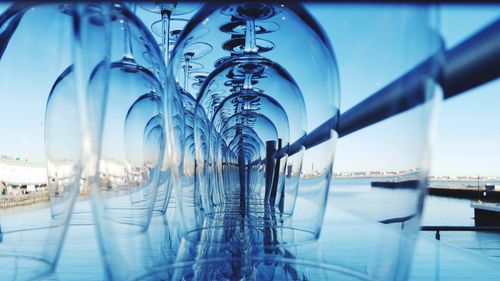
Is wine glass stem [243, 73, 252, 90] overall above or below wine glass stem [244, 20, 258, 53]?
below

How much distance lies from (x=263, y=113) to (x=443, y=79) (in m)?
0.24

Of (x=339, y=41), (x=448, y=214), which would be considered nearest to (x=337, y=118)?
(x=339, y=41)

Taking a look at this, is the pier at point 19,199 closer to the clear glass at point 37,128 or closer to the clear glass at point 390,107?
the clear glass at point 37,128

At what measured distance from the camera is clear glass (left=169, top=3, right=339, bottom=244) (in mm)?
271

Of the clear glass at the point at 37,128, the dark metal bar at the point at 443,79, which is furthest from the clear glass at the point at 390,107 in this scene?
the clear glass at the point at 37,128

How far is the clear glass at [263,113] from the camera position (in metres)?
0.27

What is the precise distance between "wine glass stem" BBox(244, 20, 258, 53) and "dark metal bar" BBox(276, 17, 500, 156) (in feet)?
0.22

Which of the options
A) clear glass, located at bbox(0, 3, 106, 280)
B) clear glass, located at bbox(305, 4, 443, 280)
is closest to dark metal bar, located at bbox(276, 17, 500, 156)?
clear glass, located at bbox(305, 4, 443, 280)

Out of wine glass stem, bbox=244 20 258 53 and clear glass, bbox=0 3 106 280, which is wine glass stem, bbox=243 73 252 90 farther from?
clear glass, bbox=0 3 106 280

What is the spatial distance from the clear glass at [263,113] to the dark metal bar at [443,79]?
21 millimetres

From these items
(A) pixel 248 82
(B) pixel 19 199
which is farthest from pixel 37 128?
(A) pixel 248 82

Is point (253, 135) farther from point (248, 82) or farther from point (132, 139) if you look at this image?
point (132, 139)

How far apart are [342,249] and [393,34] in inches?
8.2

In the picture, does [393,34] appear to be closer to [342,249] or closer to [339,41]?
[339,41]
